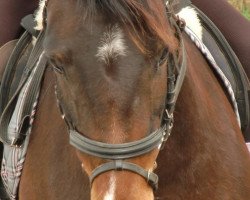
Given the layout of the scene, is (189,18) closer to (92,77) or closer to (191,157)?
(191,157)

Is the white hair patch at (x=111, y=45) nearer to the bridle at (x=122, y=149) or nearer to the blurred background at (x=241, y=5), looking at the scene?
the bridle at (x=122, y=149)

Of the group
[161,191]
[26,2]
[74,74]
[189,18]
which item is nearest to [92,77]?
[74,74]

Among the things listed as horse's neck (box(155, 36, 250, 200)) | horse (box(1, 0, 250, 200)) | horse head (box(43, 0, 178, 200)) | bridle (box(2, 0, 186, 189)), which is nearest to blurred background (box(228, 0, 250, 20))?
horse's neck (box(155, 36, 250, 200))

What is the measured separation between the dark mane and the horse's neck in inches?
22.1

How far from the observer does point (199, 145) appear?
331 cm

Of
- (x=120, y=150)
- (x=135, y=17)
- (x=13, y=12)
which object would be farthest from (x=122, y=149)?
(x=13, y=12)

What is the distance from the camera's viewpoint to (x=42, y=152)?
3543 millimetres

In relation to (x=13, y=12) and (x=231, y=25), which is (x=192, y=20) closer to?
(x=231, y=25)

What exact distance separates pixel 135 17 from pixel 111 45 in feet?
0.46

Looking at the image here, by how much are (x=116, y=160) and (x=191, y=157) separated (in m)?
0.69

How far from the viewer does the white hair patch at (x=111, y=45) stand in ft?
8.86

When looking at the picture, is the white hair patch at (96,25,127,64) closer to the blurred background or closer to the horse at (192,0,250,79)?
the horse at (192,0,250,79)

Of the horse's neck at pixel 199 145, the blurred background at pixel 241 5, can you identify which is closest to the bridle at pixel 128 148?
the horse's neck at pixel 199 145

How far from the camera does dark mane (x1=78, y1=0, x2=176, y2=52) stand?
2713 mm
